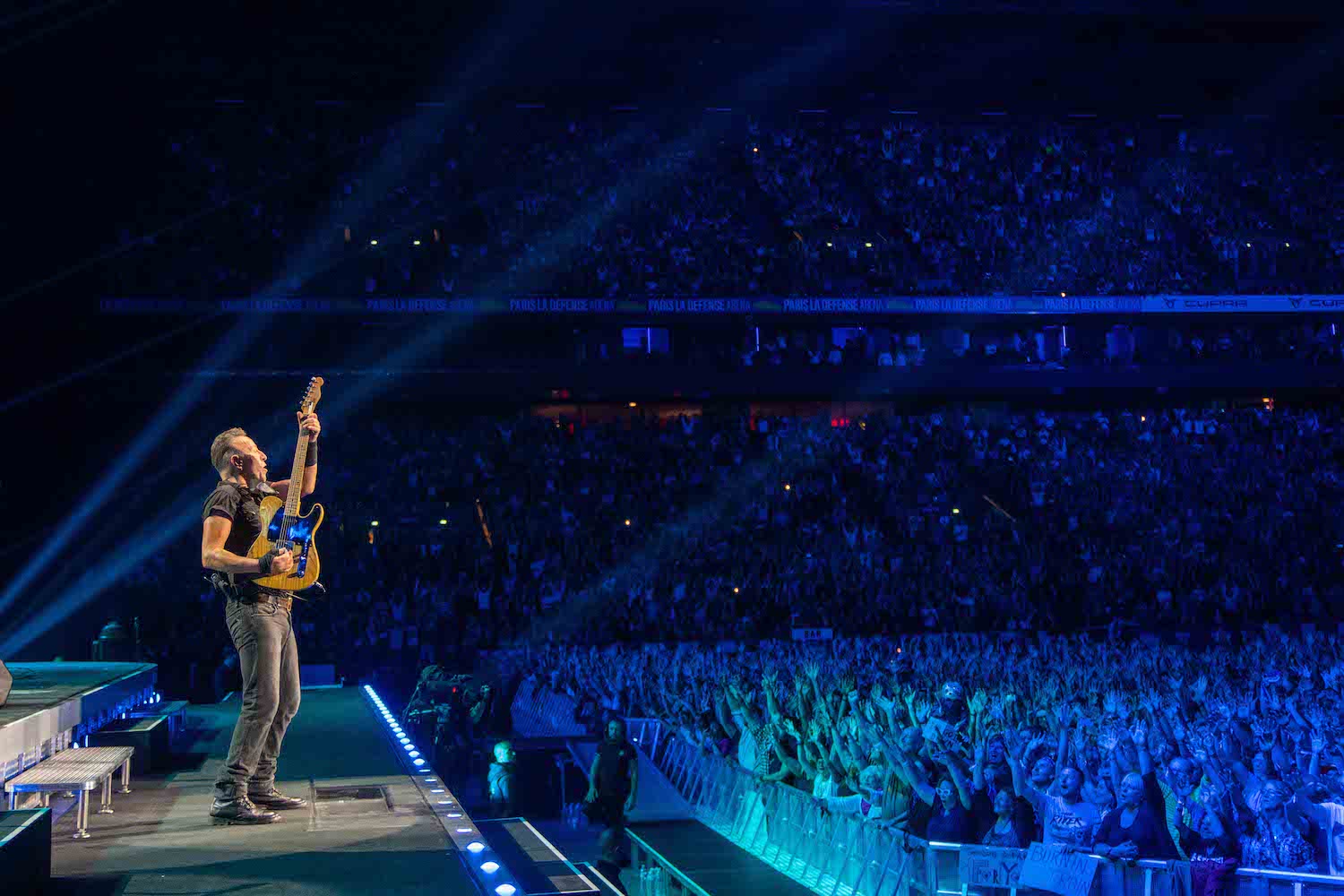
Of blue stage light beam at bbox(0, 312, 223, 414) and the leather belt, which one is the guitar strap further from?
blue stage light beam at bbox(0, 312, 223, 414)

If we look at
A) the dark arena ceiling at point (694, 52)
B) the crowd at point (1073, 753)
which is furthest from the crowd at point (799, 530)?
the crowd at point (1073, 753)

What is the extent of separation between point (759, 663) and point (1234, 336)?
20033 millimetres

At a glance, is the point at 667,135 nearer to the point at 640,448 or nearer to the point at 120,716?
the point at 640,448

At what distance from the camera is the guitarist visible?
15.4 ft

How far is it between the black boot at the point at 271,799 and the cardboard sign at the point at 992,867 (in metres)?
2.79

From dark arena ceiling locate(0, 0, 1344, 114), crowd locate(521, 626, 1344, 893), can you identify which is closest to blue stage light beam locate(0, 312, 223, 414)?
dark arena ceiling locate(0, 0, 1344, 114)

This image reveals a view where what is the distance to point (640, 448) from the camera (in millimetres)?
27922

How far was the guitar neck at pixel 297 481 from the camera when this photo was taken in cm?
466

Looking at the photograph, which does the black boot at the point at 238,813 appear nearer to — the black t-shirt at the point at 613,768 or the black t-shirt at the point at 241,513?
the black t-shirt at the point at 241,513

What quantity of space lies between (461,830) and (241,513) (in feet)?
4.58

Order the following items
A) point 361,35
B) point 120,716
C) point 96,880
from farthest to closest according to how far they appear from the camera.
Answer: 1. point 361,35
2. point 120,716
3. point 96,880

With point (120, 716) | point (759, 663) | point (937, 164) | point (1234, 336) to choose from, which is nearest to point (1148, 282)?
point (1234, 336)

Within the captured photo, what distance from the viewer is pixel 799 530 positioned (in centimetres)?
2567

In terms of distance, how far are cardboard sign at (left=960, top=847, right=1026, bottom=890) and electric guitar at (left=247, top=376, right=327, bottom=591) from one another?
3007mm
